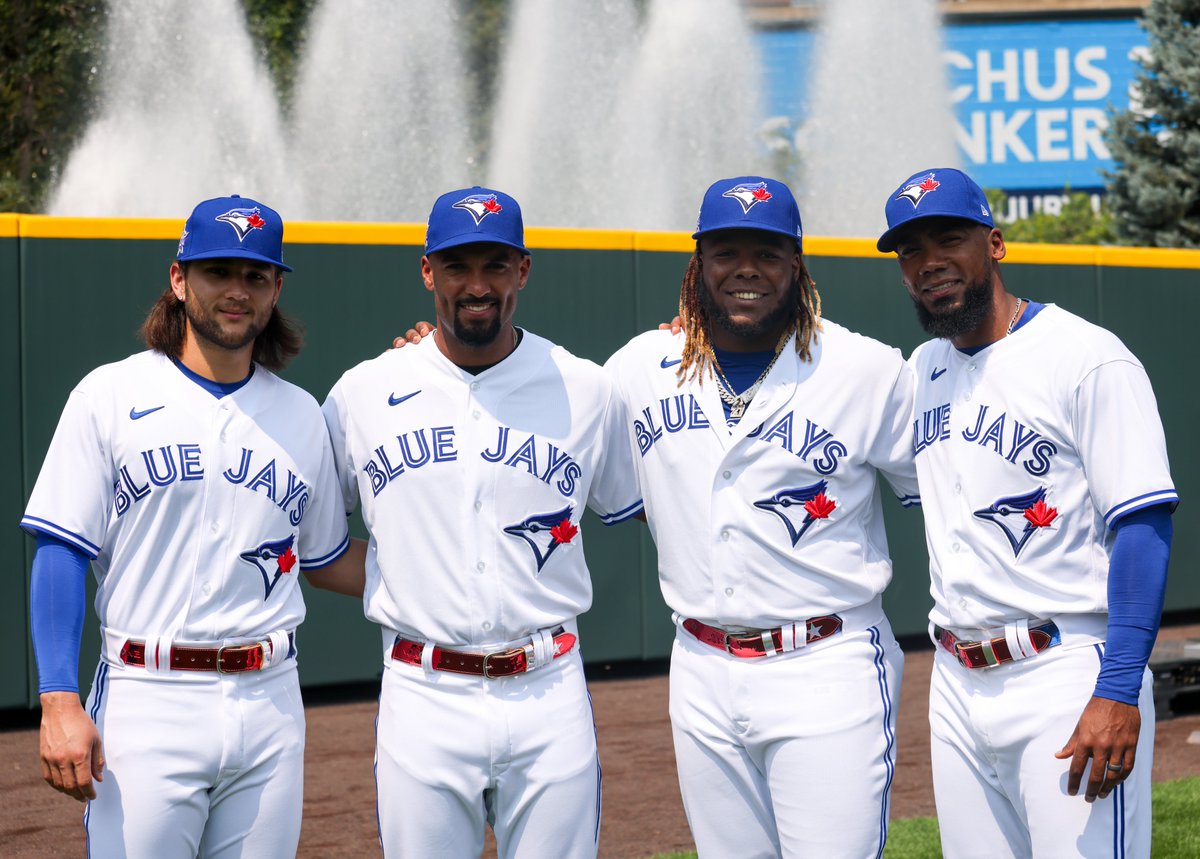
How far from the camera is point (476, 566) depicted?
11.3 ft

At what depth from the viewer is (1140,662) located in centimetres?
319

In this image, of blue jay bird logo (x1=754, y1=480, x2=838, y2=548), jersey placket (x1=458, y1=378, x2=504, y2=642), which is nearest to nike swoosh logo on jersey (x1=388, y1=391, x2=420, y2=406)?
jersey placket (x1=458, y1=378, x2=504, y2=642)

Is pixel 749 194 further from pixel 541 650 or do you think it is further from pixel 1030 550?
pixel 541 650

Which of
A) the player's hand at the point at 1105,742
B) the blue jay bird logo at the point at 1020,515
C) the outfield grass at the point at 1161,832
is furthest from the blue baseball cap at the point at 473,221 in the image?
the outfield grass at the point at 1161,832

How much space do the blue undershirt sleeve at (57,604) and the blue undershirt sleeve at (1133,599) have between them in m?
2.28

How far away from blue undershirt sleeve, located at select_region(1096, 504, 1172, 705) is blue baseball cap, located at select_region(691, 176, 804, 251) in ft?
3.50

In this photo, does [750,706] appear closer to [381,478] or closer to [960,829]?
[960,829]

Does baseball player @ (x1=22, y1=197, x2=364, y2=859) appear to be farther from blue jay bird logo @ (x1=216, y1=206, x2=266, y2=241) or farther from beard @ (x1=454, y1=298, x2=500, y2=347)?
beard @ (x1=454, y1=298, x2=500, y2=347)

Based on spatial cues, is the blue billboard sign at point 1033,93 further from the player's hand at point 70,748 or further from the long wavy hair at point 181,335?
the player's hand at point 70,748

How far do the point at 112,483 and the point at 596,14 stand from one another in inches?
586

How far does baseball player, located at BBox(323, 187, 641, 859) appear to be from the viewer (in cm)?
339

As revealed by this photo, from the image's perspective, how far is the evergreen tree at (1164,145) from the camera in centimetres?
1546

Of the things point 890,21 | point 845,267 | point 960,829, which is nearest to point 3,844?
point 960,829

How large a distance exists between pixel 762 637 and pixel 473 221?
121cm
